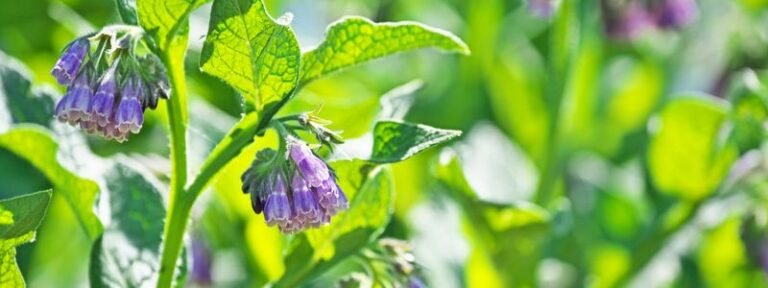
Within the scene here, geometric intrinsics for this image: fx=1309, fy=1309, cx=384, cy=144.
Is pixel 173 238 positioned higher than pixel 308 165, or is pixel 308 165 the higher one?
pixel 308 165

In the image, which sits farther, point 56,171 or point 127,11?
point 56,171

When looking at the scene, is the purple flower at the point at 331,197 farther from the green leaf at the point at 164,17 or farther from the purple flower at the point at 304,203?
the green leaf at the point at 164,17

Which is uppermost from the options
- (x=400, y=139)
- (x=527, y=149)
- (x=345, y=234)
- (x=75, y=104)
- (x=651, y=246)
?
(x=527, y=149)

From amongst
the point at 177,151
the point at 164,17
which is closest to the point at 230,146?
the point at 177,151

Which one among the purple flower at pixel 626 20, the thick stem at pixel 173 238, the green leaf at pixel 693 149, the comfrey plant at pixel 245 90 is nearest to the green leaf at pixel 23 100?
the comfrey plant at pixel 245 90

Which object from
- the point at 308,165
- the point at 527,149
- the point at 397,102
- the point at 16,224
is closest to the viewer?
the point at 16,224

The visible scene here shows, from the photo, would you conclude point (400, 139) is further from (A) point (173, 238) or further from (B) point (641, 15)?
(B) point (641, 15)

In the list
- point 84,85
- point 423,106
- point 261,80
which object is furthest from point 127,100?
point 423,106
